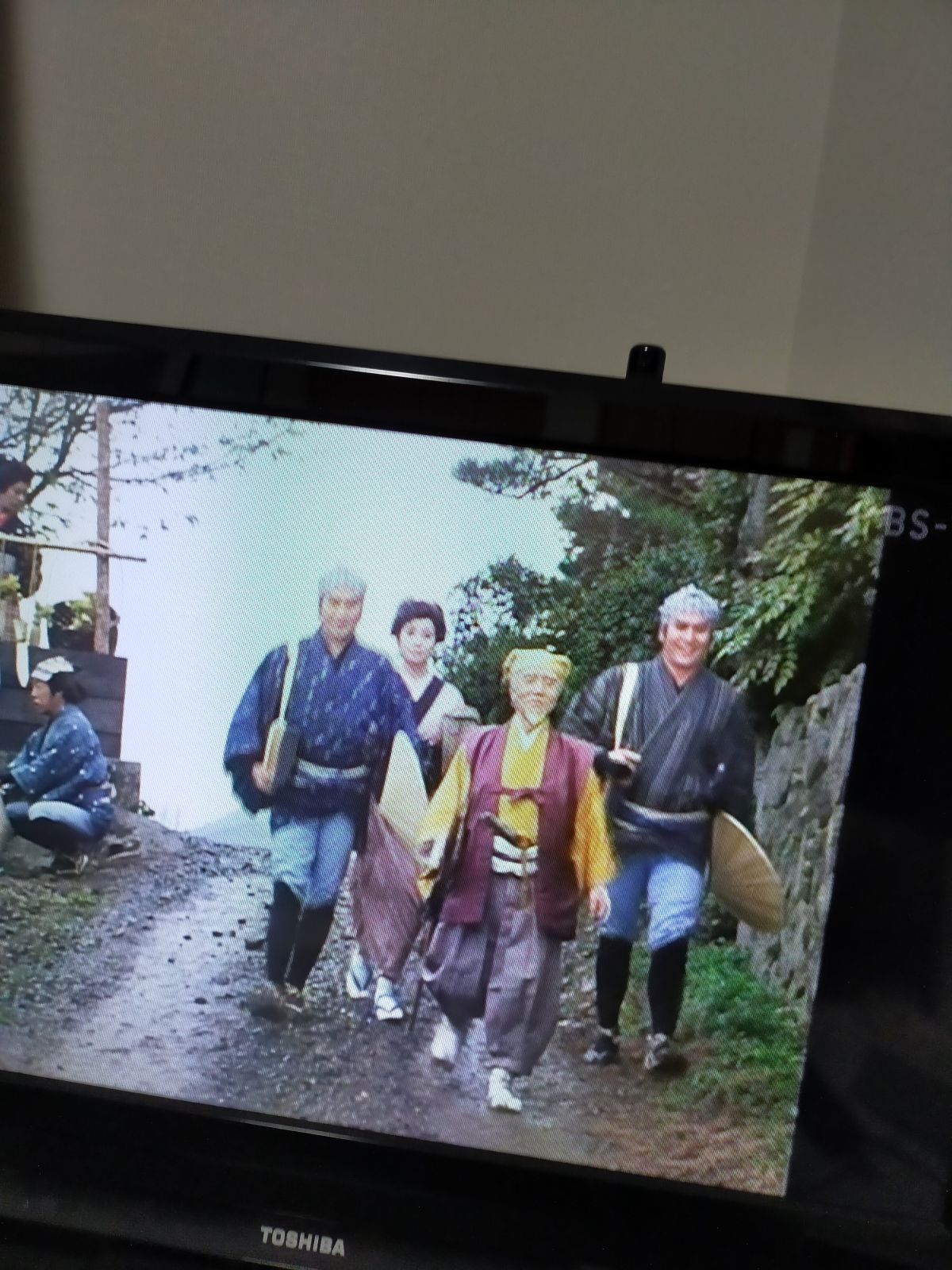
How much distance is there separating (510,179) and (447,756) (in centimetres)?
65

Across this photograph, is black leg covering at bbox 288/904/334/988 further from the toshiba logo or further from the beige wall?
the beige wall

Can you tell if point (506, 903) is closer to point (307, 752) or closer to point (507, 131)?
point (307, 752)

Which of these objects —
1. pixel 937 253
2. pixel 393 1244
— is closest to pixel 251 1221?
pixel 393 1244

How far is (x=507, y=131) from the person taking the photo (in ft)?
3.49

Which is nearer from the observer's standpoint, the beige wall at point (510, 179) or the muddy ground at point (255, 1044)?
the muddy ground at point (255, 1044)

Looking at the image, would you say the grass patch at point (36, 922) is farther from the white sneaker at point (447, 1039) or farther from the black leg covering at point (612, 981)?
the black leg covering at point (612, 981)

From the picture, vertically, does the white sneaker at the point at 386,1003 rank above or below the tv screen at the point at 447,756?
below

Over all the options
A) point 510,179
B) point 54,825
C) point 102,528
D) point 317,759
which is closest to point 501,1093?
point 317,759

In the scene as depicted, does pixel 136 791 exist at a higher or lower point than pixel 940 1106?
higher

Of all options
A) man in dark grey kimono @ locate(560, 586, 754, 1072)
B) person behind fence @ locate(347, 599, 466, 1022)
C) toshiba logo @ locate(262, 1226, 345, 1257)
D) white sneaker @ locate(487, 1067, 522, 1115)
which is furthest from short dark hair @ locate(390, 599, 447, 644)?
toshiba logo @ locate(262, 1226, 345, 1257)

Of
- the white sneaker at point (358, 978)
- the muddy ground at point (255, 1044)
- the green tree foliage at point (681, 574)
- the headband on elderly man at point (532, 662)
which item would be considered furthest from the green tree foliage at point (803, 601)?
the white sneaker at point (358, 978)

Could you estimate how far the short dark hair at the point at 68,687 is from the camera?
0.75 metres

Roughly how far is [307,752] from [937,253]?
0.78m

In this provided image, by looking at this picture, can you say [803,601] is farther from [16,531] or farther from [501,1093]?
[16,531]
